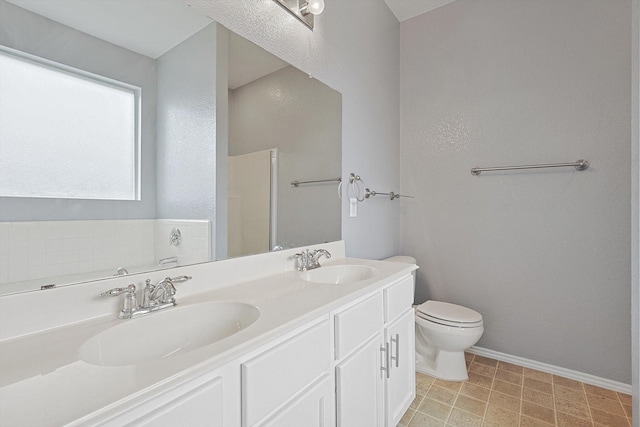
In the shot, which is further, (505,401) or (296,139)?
(505,401)

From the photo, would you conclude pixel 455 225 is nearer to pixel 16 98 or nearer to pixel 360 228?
pixel 360 228

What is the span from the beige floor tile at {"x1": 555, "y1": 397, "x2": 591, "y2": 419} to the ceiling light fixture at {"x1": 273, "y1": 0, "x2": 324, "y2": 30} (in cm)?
248

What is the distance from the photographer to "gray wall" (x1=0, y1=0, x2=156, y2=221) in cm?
69

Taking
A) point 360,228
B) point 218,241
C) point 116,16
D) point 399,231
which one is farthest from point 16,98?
point 399,231

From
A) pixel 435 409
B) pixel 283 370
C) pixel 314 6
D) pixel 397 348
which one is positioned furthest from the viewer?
pixel 435 409

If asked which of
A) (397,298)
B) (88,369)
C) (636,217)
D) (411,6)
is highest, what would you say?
(411,6)

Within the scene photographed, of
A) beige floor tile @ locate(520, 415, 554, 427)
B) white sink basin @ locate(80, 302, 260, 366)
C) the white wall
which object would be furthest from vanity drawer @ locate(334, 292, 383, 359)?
beige floor tile @ locate(520, 415, 554, 427)

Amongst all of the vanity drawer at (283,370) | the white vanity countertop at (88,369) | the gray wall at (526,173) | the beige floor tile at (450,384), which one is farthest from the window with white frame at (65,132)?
the gray wall at (526,173)

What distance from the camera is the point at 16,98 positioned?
68cm

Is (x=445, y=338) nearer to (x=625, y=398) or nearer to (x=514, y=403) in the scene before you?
(x=514, y=403)

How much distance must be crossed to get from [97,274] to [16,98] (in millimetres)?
464

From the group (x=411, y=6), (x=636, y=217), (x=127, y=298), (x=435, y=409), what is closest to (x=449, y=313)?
(x=435, y=409)

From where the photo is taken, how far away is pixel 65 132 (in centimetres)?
76

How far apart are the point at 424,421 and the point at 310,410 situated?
3.31 feet
